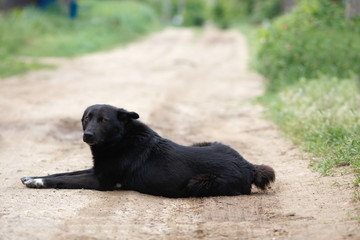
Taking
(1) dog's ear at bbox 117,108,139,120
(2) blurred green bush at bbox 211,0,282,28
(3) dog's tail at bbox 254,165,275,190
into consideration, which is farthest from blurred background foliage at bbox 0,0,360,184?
(2) blurred green bush at bbox 211,0,282,28

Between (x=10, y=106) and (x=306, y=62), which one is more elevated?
(x=306, y=62)

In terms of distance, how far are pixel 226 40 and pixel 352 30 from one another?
61.1 feet

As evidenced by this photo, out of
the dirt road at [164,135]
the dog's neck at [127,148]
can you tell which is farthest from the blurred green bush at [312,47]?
the dog's neck at [127,148]

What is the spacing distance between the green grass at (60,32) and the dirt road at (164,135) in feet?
12.0

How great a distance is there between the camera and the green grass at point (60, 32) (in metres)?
20.8

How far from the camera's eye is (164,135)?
873cm

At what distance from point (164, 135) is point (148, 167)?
3.13m

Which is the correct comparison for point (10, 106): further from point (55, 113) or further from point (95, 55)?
point (95, 55)

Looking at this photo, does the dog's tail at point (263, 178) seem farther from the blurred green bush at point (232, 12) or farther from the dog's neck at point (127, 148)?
the blurred green bush at point (232, 12)

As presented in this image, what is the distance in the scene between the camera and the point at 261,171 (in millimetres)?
5785

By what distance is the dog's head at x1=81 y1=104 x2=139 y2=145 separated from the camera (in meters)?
5.61

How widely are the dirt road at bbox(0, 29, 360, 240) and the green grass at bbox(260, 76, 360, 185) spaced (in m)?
0.30

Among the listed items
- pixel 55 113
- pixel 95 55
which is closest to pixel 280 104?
pixel 55 113

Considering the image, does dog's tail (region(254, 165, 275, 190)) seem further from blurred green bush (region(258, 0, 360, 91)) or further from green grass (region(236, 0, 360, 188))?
blurred green bush (region(258, 0, 360, 91))
